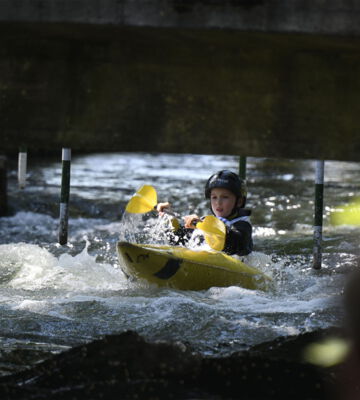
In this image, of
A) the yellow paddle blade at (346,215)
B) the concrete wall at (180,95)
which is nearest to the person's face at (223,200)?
the concrete wall at (180,95)

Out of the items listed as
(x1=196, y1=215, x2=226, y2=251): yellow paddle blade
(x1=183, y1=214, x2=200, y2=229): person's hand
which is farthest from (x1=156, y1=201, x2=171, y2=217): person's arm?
(x1=196, y1=215, x2=226, y2=251): yellow paddle blade

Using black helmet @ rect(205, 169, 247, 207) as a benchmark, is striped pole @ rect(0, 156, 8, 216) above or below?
below

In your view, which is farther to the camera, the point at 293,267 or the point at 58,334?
the point at 293,267

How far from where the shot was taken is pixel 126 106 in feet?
13.1

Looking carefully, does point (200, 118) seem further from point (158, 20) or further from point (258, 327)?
point (258, 327)

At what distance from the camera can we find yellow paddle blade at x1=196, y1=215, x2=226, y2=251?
592 centimetres

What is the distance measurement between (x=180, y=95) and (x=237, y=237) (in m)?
2.72

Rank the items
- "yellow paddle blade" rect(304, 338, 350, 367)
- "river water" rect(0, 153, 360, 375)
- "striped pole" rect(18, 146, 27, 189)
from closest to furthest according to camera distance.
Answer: "yellow paddle blade" rect(304, 338, 350, 367), "river water" rect(0, 153, 360, 375), "striped pole" rect(18, 146, 27, 189)

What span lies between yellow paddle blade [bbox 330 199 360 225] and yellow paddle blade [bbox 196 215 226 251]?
161 inches

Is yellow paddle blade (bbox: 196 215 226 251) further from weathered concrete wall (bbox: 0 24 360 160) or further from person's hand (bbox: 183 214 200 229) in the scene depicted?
weathered concrete wall (bbox: 0 24 360 160)

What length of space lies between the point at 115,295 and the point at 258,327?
51.2 inches

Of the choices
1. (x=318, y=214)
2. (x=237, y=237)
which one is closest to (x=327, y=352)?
(x=237, y=237)

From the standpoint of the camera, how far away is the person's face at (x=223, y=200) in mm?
6645

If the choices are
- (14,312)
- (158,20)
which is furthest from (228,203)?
(158,20)
